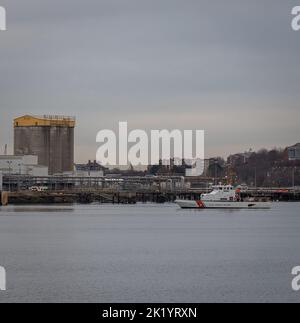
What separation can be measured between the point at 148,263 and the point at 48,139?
133 metres

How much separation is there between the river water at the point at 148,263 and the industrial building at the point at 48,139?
335 feet

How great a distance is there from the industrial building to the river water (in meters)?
102

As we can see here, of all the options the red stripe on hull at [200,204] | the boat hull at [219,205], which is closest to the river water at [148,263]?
the boat hull at [219,205]

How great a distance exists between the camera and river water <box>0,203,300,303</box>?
36.5 m

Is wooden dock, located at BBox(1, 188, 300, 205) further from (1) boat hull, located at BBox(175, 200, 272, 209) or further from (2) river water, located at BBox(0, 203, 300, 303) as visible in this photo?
(2) river water, located at BBox(0, 203, 300, 303)

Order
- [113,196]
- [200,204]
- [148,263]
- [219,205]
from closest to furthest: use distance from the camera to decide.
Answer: [148,263]
[219,205]
[200,204]
[113,196]

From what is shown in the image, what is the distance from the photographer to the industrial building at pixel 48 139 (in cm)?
17725

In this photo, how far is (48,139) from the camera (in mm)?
177375

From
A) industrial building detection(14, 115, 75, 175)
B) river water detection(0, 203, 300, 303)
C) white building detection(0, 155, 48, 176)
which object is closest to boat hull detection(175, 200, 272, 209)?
river water detection(0, 203, 300, 303)

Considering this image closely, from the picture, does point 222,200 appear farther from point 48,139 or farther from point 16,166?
point 48,139

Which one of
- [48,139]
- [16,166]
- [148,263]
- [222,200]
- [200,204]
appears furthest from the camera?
[48,139]

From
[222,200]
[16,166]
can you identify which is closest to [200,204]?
[222,200]

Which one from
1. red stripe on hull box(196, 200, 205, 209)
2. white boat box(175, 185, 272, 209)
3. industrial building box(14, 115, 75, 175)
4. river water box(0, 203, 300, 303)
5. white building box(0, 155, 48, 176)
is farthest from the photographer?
industrial building box(14, 115, 75, 175)

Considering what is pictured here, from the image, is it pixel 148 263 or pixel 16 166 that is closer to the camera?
pixel 148 263
